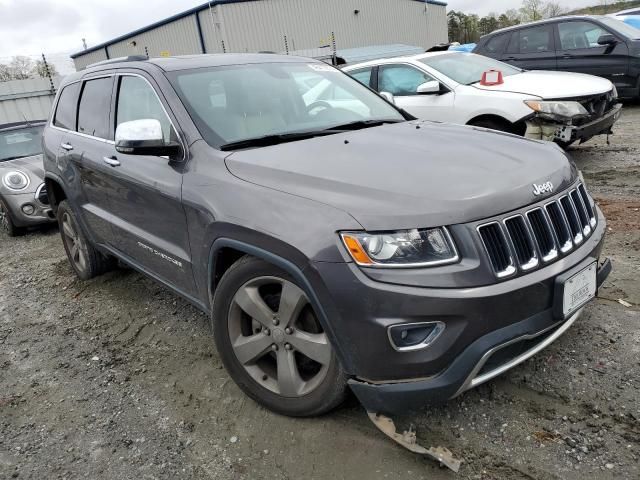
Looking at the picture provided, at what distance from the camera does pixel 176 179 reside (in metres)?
2.82

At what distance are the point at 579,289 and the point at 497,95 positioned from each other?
4.27m

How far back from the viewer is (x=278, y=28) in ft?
91.6

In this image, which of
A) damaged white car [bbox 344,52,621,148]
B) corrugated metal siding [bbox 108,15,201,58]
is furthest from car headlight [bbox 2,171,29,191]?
corrugated metal siding [bbox 108,15,201,58]

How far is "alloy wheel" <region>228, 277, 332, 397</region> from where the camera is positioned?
90.9 inches

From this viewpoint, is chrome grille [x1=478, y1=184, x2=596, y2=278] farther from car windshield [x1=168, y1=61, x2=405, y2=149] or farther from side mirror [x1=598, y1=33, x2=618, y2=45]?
side mirror [x1=598, y1=33, x2=618, y2=45]

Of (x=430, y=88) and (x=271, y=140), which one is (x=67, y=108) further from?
(x=430, y=88)

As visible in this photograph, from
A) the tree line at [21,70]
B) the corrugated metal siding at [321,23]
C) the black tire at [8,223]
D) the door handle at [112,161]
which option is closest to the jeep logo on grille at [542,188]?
the door handle at [112,161]

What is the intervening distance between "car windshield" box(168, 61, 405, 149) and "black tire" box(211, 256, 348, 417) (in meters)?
0.73

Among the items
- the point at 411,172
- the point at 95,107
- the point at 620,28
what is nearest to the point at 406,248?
the point at 411,172

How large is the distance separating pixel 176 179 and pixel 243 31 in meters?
25.9

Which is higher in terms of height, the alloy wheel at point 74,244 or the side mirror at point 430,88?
the side mirror at point 430,88

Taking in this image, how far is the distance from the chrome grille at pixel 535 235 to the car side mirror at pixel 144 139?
65.7 inches

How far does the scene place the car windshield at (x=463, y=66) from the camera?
6.63 meters

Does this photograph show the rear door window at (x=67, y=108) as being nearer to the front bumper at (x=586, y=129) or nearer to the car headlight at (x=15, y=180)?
the car headlight at (x=15, y=180)
